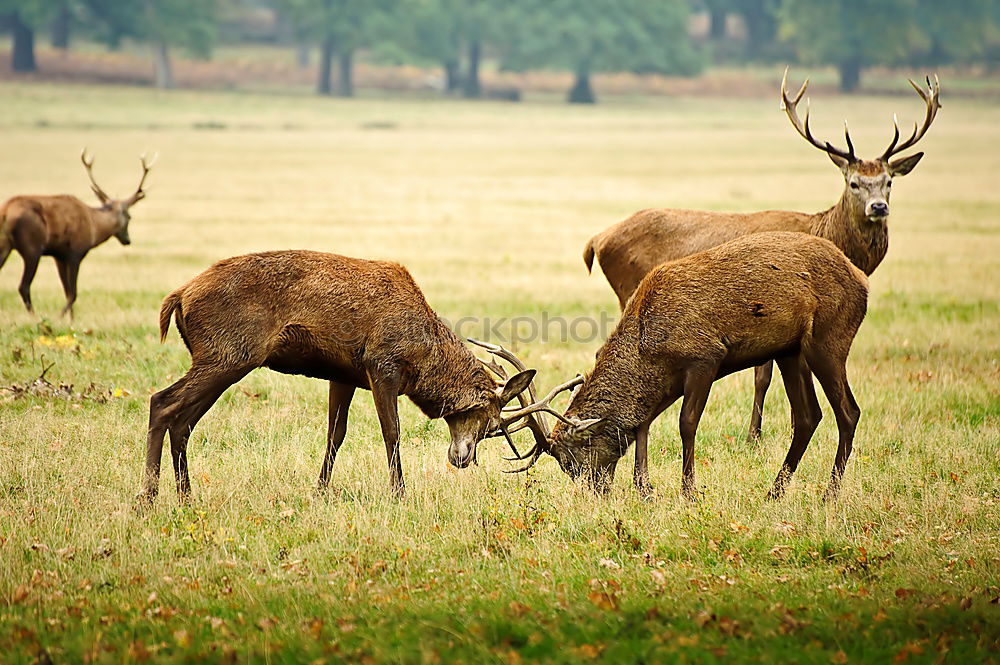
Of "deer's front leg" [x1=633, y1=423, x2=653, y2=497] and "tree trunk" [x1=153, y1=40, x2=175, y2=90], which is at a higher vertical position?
"tree trunk" [x1=153, y1=40, x2=175, y2=90]

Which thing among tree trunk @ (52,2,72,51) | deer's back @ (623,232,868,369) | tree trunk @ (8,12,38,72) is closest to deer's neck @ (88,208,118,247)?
deer's back @ (623,232,868,369)

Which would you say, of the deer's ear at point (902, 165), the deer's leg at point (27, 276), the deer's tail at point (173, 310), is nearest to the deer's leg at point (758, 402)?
the deer's ear at point (902, 165)

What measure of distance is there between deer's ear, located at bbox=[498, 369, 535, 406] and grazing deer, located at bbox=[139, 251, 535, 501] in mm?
11

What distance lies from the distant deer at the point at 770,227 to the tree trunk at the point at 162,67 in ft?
250

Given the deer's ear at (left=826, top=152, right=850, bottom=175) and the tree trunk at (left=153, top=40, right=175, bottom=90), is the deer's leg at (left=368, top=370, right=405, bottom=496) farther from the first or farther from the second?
the tree trunk at (left=153, top=40, right=175, bottom=90)

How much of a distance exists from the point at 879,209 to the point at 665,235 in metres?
2.09

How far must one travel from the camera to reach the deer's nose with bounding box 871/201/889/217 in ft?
35.2

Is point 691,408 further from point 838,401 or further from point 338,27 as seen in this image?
point 338,27

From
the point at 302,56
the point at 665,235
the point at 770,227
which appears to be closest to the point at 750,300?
the point at 770,227

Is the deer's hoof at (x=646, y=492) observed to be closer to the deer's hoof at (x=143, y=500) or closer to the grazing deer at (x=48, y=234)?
the deer's hoof at (x=143, y=500)

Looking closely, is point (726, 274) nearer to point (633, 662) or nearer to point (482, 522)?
point (482, 522)

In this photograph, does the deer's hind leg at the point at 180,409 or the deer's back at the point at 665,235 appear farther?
the deer's back at the point at 665,235

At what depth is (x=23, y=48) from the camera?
82312 millimetres

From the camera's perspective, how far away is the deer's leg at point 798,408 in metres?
8.81
